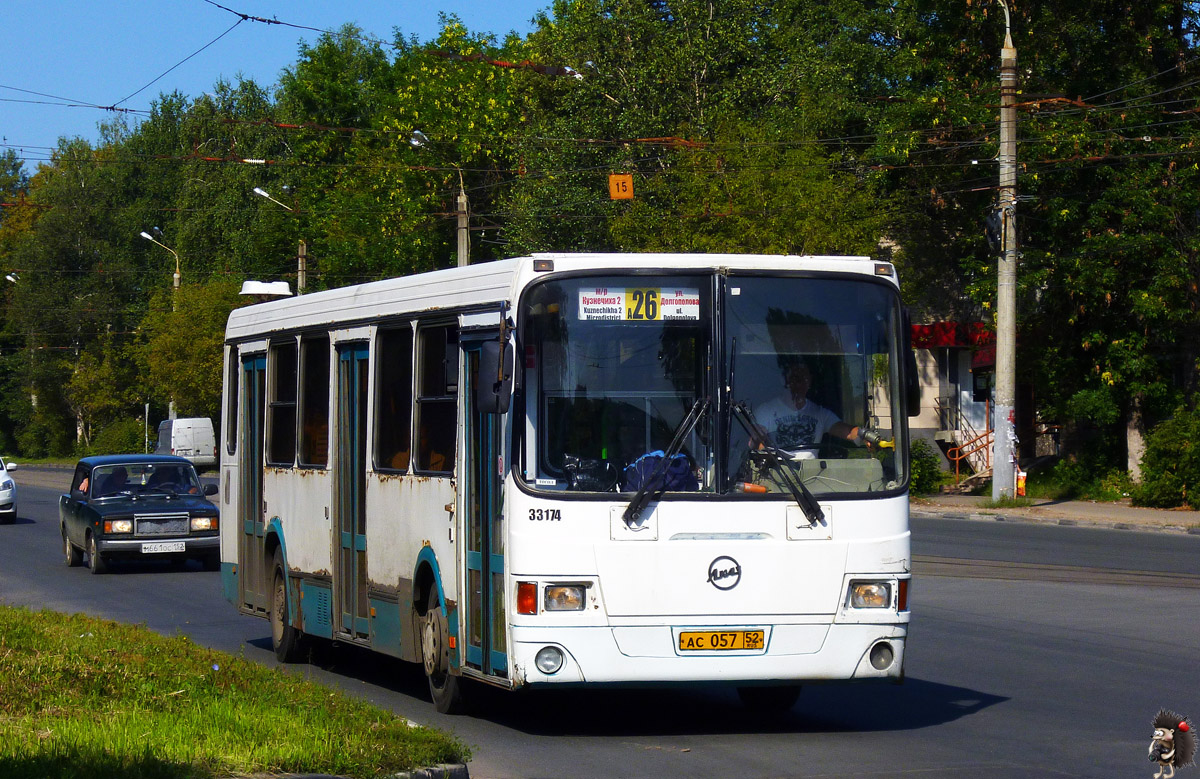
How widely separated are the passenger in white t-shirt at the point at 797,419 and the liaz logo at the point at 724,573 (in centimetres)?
69

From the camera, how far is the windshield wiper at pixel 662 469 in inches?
345

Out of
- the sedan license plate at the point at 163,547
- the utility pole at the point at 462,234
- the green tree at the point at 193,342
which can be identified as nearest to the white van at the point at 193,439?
the green tree at the point at 193,342

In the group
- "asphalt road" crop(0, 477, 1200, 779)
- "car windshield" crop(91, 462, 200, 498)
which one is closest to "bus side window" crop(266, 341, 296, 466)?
"asphalt road" crop(0, 477, 1200, 779)

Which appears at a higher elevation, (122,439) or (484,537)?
(122,439)

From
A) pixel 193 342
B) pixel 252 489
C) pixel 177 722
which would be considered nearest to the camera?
pixel 177 722

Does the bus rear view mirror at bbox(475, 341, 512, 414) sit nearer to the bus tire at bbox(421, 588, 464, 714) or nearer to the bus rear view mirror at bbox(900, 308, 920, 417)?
the bus tire at bbox(421, 588, 464, 714)

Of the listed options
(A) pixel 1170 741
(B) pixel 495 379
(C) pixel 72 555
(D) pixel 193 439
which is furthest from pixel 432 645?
(D) pixel 193 439

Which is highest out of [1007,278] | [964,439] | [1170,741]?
[1007,278]

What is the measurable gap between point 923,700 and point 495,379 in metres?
3.95

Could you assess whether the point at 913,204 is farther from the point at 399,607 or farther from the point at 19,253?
the point at 19,253

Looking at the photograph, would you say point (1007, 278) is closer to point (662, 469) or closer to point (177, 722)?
point (662, 469)

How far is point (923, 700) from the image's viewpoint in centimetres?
1065

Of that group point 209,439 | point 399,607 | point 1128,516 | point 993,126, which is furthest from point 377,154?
point 399,607

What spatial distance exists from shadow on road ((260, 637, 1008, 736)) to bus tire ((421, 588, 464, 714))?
0.12m
